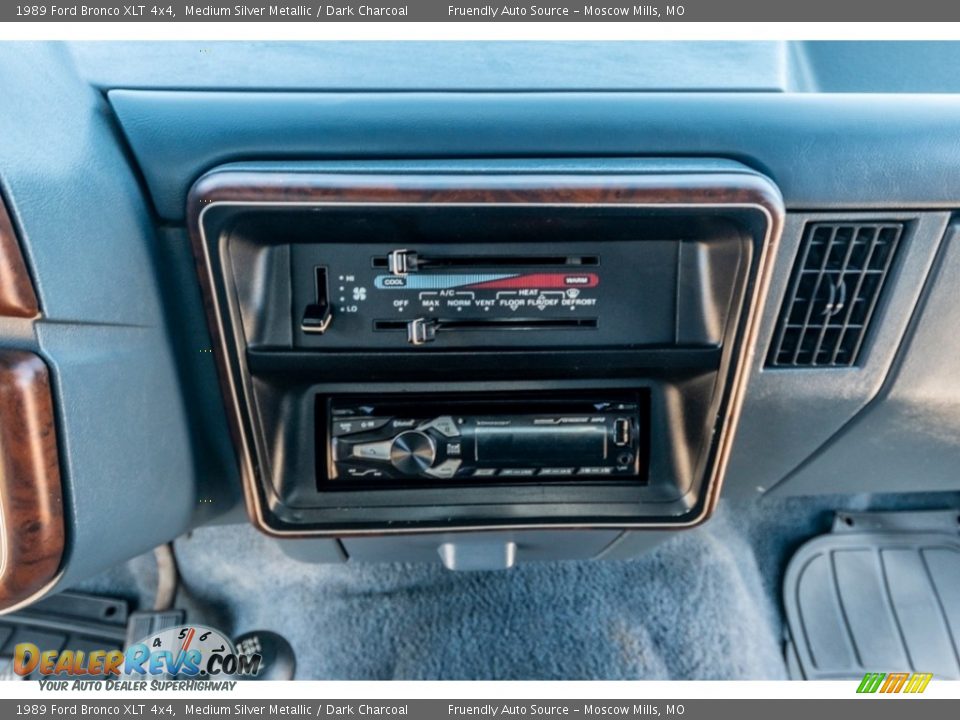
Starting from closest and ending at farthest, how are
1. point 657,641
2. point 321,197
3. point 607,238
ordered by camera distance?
point 321,197 → point 607,238 → point 657,641

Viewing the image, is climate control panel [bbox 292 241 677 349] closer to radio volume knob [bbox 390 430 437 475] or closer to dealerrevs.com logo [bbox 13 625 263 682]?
radio volume knob [bbox 390 430 437 475]

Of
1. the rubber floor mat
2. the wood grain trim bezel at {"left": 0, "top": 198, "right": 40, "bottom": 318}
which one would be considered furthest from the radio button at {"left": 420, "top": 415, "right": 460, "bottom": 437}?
the rubber floor mat

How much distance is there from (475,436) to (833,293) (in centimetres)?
55

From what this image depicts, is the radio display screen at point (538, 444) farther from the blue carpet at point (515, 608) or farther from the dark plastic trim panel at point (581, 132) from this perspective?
the blue carpet at point (515, 608)

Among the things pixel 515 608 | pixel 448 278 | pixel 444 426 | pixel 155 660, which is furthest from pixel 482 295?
pixel 155 660

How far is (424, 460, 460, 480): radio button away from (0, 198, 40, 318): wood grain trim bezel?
57 cm

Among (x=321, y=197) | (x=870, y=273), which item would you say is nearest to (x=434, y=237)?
(x=321, y=197)

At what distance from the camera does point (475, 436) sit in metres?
1.10

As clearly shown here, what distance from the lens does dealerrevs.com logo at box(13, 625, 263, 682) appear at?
1.51 meters

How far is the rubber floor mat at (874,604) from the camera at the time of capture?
168 cm

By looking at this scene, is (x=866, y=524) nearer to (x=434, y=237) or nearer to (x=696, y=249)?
(x=696, y=249)

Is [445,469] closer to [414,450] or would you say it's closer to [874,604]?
[414,450]

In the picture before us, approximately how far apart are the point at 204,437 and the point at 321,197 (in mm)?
478

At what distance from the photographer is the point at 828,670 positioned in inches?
65.9
